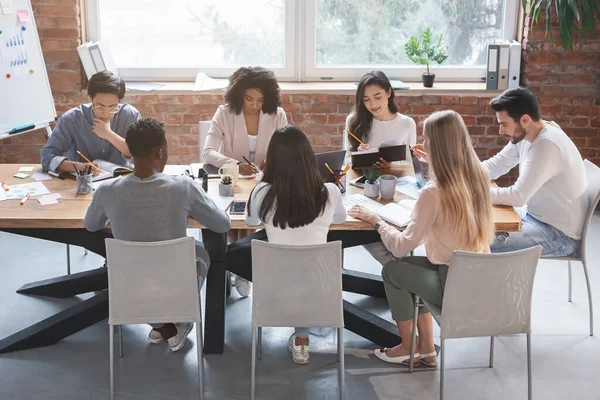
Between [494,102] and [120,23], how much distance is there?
3.06m

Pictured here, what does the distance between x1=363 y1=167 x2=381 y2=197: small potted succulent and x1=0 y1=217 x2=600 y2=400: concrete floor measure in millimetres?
675

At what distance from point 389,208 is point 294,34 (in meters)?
2.53

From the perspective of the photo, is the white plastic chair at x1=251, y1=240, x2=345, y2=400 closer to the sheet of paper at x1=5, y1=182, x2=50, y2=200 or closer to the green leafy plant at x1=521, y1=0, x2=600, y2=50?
the sheet of paper at x1=5, y1=182, x2=50, y2=200

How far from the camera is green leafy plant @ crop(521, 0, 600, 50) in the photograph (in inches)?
A: 198

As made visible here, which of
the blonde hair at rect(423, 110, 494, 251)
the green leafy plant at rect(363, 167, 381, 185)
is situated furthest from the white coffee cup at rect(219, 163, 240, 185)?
the blonde hair at rect(423, 110, 494, 251)

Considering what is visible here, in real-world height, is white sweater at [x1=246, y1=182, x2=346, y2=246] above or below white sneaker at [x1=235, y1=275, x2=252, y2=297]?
above

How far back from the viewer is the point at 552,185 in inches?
141

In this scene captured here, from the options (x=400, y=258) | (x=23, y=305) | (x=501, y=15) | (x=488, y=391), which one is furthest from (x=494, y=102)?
(x=23, y=305)

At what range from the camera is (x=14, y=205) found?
3.46 metres

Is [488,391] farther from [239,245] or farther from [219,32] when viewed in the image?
[219,32]

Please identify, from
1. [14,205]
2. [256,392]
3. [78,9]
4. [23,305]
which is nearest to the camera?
[256,392]

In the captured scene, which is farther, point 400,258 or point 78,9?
point 78,9

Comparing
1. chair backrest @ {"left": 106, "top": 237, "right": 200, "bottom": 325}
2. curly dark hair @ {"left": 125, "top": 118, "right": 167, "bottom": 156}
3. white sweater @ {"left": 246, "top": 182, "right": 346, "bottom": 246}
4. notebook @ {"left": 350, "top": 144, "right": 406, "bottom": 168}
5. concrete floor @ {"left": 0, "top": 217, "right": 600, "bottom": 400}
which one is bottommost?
concrete floor @ {"left": 0, "top": 217, "right": 600, "bottom": 400}

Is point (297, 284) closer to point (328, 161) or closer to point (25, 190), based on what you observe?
point (328, 161)
